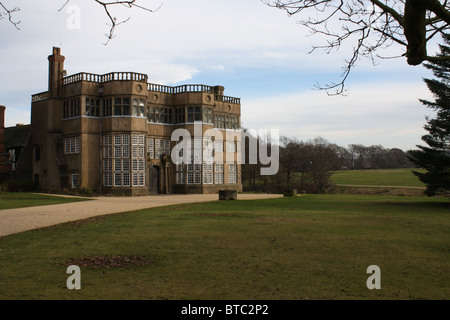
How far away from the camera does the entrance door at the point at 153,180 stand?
40844 millimetres

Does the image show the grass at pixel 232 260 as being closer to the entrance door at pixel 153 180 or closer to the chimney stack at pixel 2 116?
the entrance door at pixel 153 180

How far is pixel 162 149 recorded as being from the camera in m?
41.8

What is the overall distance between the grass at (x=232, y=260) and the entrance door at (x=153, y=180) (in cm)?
2378

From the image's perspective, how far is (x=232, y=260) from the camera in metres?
9.98

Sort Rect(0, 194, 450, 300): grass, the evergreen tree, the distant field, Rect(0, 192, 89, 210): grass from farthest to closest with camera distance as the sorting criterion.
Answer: the distant field → the evergreen tree → Rect(0, 192, 89, 210): grass → Rect(0, 194, 450, 300): grass

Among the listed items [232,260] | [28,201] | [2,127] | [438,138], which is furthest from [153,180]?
[232,260]

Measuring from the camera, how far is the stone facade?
36.7 m

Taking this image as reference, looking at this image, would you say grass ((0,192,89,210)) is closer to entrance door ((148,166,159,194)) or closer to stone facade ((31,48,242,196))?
stone facade ((31,48,242,196))

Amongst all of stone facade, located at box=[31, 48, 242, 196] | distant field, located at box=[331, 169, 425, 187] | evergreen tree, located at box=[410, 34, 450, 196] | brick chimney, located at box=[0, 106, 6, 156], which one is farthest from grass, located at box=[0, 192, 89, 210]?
distant field, located at box=[331, 169, 425, 187]

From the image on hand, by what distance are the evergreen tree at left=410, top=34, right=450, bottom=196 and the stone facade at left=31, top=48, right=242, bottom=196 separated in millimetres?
19855

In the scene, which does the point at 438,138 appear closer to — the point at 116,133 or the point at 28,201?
the point at 116,133

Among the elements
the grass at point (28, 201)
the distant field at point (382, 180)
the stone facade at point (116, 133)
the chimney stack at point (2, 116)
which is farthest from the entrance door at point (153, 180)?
the distant field at point (382, 180)

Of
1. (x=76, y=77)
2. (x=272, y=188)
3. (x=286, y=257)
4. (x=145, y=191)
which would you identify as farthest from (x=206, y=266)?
(x=272, y=188)

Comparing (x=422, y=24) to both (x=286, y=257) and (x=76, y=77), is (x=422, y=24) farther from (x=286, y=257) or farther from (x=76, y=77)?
(x=76, y=77)
